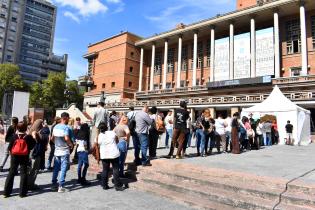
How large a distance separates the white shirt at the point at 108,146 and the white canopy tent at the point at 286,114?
44.5ft

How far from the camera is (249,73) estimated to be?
113 feet

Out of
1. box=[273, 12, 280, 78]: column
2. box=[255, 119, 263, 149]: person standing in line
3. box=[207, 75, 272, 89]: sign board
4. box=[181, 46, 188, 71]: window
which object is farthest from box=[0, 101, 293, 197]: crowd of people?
box=[181, 46, 188, 71]: window

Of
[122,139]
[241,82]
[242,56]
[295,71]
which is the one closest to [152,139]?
[122,139]

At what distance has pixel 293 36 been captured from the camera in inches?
1347

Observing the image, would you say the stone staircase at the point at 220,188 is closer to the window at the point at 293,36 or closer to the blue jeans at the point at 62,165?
the blue jeans at the point at 62,165

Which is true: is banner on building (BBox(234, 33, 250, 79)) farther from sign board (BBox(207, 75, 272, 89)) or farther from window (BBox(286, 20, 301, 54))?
window (BBox(286, 20, 301, 54))

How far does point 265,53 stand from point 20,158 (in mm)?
32684

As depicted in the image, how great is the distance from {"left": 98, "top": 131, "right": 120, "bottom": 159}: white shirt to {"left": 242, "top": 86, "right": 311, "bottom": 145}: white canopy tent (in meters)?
13.6

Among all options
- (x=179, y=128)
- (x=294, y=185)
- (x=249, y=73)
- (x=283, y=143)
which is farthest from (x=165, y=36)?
(x=294, y=185)

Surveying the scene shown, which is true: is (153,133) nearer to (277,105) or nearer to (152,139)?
(152,139)

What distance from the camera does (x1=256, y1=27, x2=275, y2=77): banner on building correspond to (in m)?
33.5

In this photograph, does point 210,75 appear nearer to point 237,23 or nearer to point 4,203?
point 237,23

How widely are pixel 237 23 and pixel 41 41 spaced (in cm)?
8249

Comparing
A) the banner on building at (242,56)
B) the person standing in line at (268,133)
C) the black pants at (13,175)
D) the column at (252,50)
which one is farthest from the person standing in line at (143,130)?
the banner on building at (242,56)
